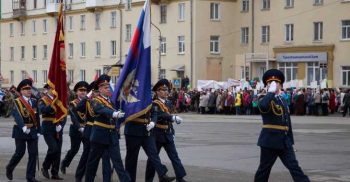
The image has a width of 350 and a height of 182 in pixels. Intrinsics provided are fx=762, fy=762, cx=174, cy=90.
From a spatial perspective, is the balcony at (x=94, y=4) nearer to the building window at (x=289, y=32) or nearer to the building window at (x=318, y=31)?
the building window at (x=289, y=32)

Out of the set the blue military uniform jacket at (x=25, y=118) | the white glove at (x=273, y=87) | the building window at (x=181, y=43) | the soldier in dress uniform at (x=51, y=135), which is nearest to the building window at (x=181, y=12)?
the building window at (x=181, y=43)

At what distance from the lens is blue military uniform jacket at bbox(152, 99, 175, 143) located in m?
13.5

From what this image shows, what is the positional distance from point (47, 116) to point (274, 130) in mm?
5334

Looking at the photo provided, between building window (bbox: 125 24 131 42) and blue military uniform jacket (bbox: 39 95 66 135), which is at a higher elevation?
building window (bbox: 125 24 131 42)

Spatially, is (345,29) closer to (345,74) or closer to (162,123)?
(345,74)

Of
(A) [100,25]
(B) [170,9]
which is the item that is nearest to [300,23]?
(B) [170,9]

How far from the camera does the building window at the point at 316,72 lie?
178ft

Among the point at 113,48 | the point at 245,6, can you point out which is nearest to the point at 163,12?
the point at 245,6

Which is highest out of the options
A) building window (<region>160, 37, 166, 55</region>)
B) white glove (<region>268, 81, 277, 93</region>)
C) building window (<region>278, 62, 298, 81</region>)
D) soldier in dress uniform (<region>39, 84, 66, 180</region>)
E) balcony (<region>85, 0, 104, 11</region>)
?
balcony (<region>85, 0, 104, 11</region>)

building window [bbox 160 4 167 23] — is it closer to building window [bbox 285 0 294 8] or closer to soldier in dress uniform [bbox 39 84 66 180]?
building window [bbox 285 0 294 8]

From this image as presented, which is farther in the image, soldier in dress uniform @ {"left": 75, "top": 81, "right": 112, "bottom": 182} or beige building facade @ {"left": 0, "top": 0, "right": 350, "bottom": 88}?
beige building facade @ {"left": 0, "top": 0, "right": 350, "bottom": 88}

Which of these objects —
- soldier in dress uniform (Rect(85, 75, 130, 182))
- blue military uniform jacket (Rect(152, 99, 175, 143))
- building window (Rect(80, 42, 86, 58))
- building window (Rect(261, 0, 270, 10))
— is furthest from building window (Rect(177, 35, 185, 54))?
soldier in dress uniform (Rect(85, 75, 130, 182))

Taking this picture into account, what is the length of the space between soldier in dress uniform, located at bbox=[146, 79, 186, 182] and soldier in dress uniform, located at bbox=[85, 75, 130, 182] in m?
1.17

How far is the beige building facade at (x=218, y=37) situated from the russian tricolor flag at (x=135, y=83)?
39695mm
